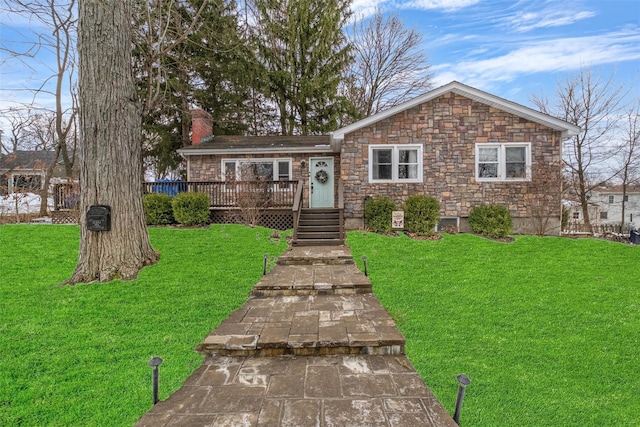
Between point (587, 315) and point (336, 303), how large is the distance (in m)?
3.55

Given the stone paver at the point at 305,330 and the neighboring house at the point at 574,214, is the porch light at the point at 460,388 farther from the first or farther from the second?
the neighboring house at the point at 574,214

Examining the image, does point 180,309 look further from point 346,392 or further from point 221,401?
point 346,392

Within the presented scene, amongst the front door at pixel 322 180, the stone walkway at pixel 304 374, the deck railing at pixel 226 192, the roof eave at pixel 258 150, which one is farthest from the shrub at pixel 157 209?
the stone walkway at pixel 304 374

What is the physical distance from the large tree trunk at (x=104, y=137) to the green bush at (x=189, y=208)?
4607 millimetres

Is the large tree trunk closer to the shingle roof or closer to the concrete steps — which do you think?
the concrete steps

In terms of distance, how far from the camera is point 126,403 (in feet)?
7.86

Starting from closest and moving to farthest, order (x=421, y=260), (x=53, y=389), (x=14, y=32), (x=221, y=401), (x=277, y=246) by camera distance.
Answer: (x=221, y=401)
(x=53, y=389)
(x=14, y=32)
(x=421, y=260)
(x=277, y=246)

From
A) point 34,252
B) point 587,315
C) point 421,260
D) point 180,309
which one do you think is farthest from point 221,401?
point 34,252

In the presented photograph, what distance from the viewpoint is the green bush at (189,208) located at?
32.8 ft

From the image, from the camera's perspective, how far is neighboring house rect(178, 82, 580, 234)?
1007 centimetres

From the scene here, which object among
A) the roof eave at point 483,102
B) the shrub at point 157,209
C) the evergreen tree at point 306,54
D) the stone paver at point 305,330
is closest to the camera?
the stone paver at point 305,330

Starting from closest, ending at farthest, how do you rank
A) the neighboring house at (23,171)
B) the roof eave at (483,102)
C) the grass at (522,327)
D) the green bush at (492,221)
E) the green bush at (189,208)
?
the grass at (522,327), the green bush at (492,221), the roof eave at (483,102), the green bush at (189,208), the neighboring house at (23,171)

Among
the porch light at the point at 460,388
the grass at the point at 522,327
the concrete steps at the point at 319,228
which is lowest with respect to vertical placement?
the grass at the point at 522,327

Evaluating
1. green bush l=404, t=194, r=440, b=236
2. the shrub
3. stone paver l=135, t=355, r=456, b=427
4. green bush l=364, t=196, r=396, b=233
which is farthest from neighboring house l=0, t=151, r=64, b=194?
green bush l=404, t=194, r=440, b=236
